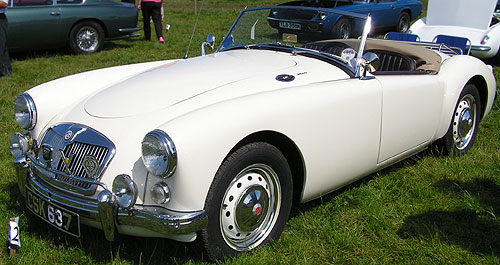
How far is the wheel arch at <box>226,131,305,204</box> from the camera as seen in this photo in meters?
2.52

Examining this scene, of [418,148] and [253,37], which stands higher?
[253,37]

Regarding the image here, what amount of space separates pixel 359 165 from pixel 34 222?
1.99 m

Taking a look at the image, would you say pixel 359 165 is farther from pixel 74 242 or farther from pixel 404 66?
pixel 74 242

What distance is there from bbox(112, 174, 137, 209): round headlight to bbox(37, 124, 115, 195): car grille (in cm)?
17

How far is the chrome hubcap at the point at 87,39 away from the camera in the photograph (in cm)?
873

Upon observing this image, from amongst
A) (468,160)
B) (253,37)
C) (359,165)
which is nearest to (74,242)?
(359,165)

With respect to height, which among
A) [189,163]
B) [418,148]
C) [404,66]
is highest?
[404,66]

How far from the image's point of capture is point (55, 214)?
246cm

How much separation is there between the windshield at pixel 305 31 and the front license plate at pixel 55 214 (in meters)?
1.92

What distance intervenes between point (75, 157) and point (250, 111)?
916 mm

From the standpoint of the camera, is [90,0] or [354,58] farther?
[90,0]

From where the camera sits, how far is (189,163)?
2.19m

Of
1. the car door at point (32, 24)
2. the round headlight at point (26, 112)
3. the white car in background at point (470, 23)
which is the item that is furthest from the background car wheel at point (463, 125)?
the car door at point (32, 24)

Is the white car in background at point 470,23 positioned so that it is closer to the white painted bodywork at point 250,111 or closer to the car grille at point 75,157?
the white painted bodywork at point 250,111
